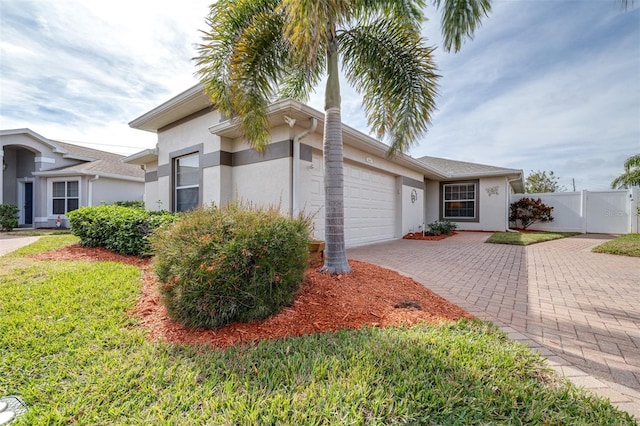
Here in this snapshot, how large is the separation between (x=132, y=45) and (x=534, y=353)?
10.5m

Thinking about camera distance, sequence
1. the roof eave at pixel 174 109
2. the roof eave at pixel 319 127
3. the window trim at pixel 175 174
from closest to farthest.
Answer: the roof eave at pixel 319 127 → the roof eave at pixel 174 109 → the window trim at pixel 175 174

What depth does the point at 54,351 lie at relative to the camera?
2650 mm

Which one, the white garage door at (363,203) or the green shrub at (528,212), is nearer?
the white garage door at (363,203)

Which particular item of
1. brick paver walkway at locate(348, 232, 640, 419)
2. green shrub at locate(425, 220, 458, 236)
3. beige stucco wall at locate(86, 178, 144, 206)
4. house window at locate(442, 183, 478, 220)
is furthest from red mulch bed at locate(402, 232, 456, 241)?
beige stucco wall at locate(86, 178, 144, 206)

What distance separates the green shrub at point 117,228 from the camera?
21.6 ft

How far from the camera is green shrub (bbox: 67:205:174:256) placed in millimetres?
6598

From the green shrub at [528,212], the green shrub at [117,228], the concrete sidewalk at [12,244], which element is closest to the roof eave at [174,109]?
the green shrub at [117,228]

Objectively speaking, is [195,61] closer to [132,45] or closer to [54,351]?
[132,45]

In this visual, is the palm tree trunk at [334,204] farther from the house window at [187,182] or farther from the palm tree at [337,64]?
the house window at [187,182]

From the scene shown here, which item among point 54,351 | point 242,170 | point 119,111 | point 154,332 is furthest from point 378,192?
point 119,111

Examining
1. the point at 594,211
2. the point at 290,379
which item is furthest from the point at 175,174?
the point at 594,211

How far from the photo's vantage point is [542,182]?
3525 centimetres

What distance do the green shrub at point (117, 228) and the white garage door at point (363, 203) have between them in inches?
152

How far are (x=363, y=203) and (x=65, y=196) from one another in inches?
643
